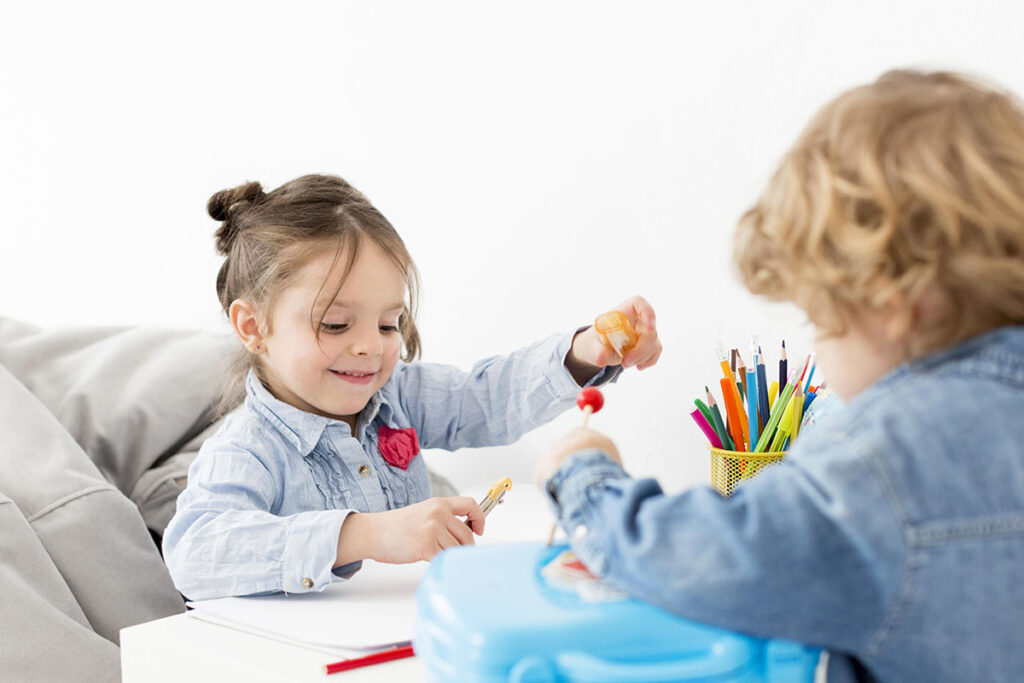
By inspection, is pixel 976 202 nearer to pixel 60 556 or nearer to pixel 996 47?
pixel 996 47

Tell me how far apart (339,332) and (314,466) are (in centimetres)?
13

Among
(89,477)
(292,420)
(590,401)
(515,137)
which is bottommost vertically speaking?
(89,477)

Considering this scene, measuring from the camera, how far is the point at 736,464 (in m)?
0.92

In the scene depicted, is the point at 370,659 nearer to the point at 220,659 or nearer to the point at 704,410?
the point at 220,659

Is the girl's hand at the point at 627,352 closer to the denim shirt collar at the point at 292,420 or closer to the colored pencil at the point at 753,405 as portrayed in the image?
the colored pencil at the point at 753,405

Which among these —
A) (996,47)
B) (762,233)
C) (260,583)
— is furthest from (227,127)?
(762,233)

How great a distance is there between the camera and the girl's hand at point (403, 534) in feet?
2.63

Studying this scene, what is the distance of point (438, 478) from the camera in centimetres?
129

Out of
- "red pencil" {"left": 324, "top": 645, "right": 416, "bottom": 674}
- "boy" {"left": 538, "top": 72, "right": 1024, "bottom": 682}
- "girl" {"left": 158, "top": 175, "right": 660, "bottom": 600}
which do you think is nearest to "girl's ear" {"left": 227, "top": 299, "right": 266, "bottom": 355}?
"girl" {"left": 158, "top": 175, "right": 660, "bottom": 600}

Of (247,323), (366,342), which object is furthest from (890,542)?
(247,323)

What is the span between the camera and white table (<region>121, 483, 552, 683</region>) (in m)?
0.67

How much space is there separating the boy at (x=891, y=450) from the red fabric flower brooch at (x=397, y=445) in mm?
528

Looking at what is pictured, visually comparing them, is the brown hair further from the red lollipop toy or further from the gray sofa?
the red lollipop toy

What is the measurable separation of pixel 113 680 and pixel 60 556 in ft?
0.47
